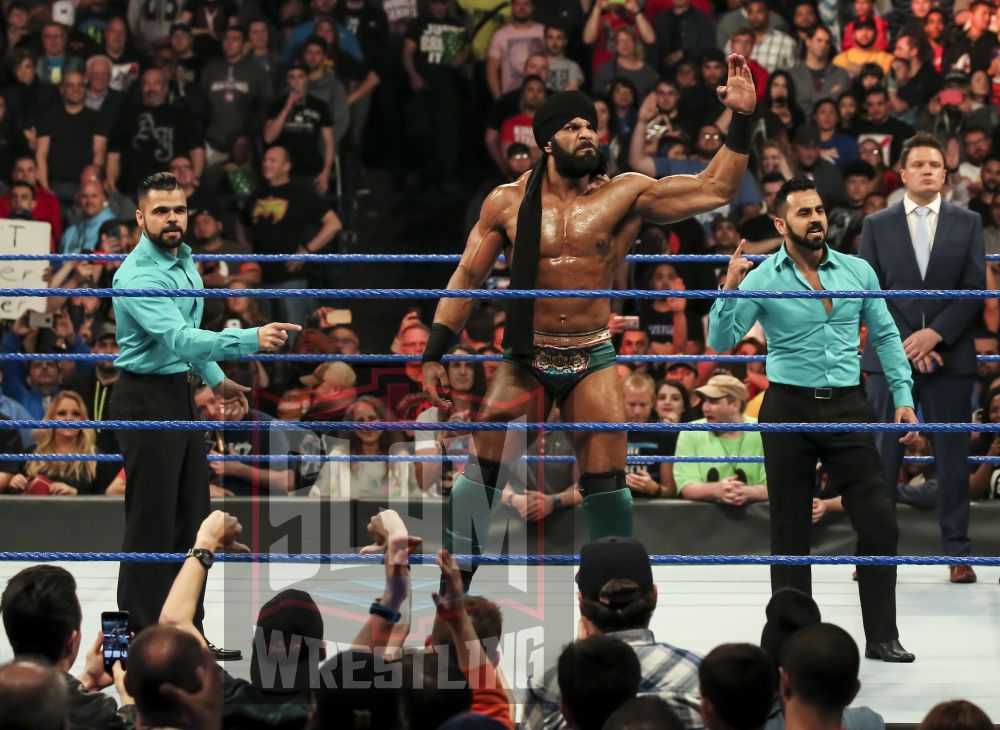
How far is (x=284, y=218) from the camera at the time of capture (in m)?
8.49

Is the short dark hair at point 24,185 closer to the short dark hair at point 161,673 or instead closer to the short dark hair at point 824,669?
the short dark hair at point 161,673

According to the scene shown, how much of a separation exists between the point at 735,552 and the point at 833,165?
10.4ft

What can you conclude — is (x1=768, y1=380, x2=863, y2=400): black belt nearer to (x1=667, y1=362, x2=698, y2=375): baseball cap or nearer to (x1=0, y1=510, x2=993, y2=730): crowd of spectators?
(x1=0, y1=510, x2=993, y2=730): crowd of spectators

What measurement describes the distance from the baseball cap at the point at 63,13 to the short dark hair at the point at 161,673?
7.46 m

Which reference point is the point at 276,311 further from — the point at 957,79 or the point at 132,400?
the point at 957,79

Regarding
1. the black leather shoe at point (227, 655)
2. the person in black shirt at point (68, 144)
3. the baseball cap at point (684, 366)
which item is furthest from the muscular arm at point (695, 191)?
the person in black shirt at point (68, 144)

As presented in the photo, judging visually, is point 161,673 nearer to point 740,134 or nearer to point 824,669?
point 824,669

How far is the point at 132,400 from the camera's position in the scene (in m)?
4.63

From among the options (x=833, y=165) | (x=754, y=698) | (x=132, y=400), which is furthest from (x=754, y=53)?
(x=754, y=698)

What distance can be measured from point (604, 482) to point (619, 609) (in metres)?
1.12

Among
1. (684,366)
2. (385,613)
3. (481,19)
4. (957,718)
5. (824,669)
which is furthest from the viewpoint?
(481,19)

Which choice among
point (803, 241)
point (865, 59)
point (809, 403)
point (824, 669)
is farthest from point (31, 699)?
point (865, 59)

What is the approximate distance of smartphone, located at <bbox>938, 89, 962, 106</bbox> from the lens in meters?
8.60

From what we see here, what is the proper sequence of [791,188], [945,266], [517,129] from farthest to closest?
1. [517,129]
2. [945,266]
3. [791,188]
